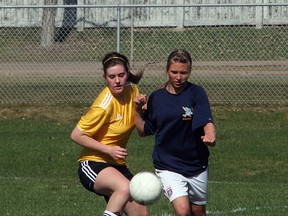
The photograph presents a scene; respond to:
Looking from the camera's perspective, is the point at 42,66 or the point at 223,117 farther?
the point at 42,66

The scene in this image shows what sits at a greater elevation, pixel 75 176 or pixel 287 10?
pixel 287 10

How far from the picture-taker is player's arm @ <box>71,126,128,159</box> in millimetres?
7809

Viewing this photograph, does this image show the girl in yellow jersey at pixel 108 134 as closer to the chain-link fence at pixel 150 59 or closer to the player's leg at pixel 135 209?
the player's leg at pixel 135 209

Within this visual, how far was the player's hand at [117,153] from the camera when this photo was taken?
7793 millimetres

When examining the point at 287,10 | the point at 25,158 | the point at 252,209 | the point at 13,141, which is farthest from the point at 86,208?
the point at 287,10

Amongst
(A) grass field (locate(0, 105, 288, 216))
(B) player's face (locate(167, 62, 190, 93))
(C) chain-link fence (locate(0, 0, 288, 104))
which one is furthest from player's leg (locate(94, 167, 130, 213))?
A: (C) chain-link fence (locate(0, 0, 288, 104))

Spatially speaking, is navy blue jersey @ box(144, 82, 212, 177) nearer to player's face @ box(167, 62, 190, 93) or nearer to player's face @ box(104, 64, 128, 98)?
player's face @ box(167, 62, 190, 93)

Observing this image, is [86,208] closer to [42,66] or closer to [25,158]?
[25,158]

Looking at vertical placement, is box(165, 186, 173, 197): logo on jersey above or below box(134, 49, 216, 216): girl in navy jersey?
below

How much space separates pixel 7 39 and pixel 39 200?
959 centimetres

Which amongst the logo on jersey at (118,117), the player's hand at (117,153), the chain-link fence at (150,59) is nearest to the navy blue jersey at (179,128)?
the logo on jersey at (118,117)

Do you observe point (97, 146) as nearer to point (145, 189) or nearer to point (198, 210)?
point (145, 189)

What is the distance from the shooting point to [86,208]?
406 inches

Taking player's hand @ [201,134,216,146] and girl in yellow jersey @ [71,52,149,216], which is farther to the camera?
girl in yellow jersey @ [71,52,149,216]
